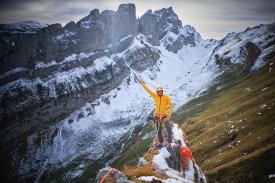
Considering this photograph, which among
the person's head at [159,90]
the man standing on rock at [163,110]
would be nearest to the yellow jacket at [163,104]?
the man standing on rock at [163,110]

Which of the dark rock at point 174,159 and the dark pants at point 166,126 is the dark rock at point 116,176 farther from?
the dark pants at point 166,126

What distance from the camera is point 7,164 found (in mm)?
159000

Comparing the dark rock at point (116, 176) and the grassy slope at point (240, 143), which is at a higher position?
the dark rock at point (116, 176)

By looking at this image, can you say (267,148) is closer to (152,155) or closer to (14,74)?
(152,155)

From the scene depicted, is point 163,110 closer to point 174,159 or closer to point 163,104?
point 163,104

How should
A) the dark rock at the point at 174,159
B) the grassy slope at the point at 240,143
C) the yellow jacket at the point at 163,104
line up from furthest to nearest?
the grassy slope at the point at 240,143, the yellow jacket at the point at 163,104, the dark rock at the point at 174,159

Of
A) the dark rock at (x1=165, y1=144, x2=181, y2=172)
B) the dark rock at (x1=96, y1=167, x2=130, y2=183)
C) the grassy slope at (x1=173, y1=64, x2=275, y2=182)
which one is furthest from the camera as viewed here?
the grassy slope at (x1=173, y1=64, x2=275, y2=182)

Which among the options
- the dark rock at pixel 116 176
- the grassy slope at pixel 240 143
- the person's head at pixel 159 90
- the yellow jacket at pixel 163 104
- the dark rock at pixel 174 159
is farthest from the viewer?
the grassy slope at pixel 240 143

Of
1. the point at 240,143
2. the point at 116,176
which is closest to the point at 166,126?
the point at 116,176

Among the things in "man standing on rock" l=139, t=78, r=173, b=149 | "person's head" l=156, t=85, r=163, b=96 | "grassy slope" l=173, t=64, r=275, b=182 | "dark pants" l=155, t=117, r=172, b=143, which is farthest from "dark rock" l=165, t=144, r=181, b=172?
"grassy slope" l=173, t=64, r=275, b=182

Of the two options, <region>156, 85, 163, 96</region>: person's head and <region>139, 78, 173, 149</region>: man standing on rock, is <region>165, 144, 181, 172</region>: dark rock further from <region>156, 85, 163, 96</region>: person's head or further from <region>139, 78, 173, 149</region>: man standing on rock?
<region>156, 85, 163, 96</region>: person's head

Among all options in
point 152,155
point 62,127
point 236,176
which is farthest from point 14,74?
point 152,155

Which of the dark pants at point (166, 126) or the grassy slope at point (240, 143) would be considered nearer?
the dark pants at point (166, 126)

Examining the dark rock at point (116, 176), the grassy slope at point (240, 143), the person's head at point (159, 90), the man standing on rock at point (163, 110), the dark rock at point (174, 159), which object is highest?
the person's head at point (159, 90)
